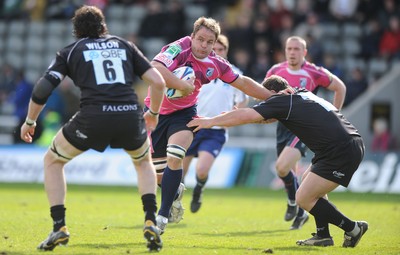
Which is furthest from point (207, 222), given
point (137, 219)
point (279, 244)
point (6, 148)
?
point (6, 148)

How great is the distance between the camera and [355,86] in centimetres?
2409

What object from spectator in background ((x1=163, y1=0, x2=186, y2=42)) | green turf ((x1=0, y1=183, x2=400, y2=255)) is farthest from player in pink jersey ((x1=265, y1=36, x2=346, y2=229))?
spectator in background ((x1=163, y1=0, x2=186, y2=42))

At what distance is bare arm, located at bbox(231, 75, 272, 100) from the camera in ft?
36.3

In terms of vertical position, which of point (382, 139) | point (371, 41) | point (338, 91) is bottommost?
point (382, 139)

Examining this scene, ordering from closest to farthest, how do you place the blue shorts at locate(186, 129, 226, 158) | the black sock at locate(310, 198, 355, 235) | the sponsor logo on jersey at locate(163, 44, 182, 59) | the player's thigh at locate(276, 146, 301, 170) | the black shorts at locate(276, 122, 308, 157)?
the black sock at locate(310, 198, 355, 235)
the sponsor logo on jersey at locate(163, 44, 182, 59)
the player's thigh at locate(276, 146, 301, 170)
the black shorts at locate(276, 122, 308, 157)
the blue shorts at locate(186, 129, 226, 158)

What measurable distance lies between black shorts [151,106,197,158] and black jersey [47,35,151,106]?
7.73 ft

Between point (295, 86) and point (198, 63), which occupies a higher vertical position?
point (198, 63)

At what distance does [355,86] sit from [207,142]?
9.72 meters

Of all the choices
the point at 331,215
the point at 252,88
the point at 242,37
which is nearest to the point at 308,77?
the point at 252,88

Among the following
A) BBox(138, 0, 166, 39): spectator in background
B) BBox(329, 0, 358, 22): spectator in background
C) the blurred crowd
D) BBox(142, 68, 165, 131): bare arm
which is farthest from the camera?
BBox(138, 0, 166, 39): spectator in background

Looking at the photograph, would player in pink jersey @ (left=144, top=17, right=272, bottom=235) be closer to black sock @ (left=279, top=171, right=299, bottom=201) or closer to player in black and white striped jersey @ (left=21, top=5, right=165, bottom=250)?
player in black and white striped jersey @ (left=21, top=5, right=165, bottom=250)

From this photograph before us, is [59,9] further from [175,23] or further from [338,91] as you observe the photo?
[338,91]

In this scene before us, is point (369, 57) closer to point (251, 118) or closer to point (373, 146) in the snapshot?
point (373, 146)

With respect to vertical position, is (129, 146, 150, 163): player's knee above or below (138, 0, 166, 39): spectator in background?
above
